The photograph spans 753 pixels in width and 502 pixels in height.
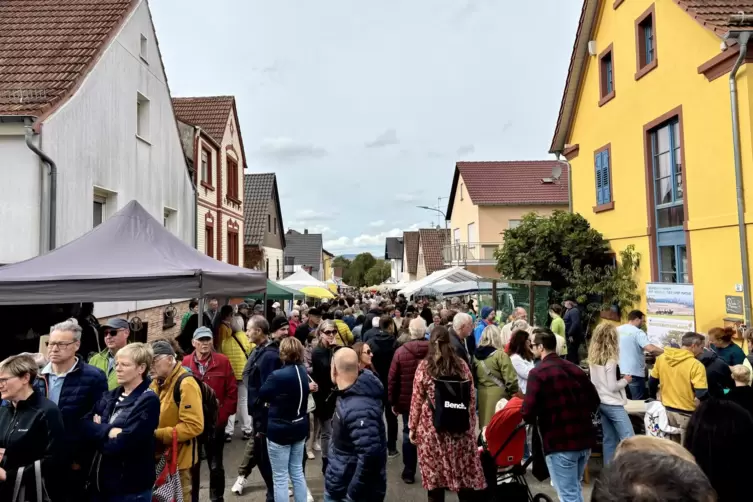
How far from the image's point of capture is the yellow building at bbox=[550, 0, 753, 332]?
875 cm

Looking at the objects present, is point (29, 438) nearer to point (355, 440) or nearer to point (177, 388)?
point (177, 388)

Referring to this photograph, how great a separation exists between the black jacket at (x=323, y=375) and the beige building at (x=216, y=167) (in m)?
11.2

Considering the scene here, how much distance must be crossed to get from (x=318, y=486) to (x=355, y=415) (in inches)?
103

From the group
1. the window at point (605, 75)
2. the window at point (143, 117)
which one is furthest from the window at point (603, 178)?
the window at point (143, 117)

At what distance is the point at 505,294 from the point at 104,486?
11842mm

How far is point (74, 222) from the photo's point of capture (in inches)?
364

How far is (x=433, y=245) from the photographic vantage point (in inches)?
1751

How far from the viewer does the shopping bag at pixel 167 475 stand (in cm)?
361

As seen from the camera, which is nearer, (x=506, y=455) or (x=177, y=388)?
(x=177, y=388)

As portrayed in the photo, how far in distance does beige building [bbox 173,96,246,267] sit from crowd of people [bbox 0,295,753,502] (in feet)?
39.4

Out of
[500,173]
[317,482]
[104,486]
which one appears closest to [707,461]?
[104,486]

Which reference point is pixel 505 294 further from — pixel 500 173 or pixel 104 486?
pixel 500 173

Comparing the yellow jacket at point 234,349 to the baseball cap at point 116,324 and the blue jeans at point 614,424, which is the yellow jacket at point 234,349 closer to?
the baseball cap at point 116,324

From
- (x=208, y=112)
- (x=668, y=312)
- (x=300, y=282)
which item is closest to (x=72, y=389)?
(x=668, y=312)
